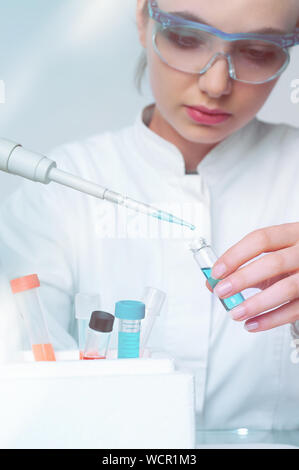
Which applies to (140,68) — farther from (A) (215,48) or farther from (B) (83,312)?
(B) (83,312)

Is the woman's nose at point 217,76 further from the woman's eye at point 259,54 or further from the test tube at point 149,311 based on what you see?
the test tube at point 149,311

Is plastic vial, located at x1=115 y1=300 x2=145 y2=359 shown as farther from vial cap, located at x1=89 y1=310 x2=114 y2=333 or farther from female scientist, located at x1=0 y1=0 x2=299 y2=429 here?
female scientist, located at x1=0 y1=0 x2=299 y2=429

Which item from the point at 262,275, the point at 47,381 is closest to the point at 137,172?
the point at 262,275

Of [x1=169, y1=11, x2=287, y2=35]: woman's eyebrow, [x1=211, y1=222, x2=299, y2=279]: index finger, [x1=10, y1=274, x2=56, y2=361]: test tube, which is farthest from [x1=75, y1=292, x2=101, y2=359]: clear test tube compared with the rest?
[x1=169, y1=11, x2=287, y2=35]: woman's eyebrow

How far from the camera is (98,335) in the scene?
0.54 metres

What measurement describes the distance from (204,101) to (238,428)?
1.53 ft

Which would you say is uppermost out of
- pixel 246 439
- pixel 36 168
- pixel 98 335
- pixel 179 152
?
pixel 179 152

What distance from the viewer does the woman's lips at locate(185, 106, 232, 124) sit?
0.74m

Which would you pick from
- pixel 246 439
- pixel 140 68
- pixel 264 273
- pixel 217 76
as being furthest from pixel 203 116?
pixel 246 439

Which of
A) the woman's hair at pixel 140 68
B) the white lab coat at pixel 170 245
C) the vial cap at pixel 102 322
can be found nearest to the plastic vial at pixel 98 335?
the vial cap at pixel 102 322

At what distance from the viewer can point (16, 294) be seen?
559mm

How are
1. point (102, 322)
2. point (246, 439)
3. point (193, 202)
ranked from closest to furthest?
1. point (102, 322)
2. point (246, 439)
3. point (193, 202)

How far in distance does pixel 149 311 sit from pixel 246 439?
211mm
